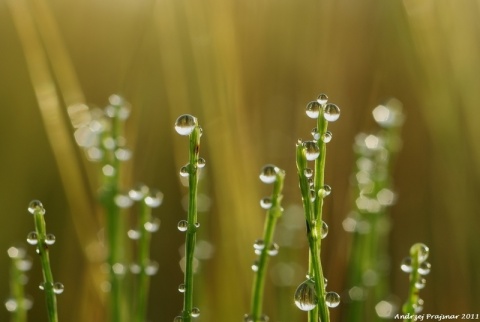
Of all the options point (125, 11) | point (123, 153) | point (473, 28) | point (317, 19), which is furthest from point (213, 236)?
point (125, 11)

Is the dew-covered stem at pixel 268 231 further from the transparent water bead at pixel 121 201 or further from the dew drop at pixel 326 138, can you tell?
the transparent water bead at pixel 121 201

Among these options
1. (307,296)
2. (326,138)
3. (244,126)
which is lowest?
(307,296)

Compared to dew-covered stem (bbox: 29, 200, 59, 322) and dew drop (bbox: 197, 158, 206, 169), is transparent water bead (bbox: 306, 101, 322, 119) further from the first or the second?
dew-covered stem (bbox: 29, 200, 59, 322)

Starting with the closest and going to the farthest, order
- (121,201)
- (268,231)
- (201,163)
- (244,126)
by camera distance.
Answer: (268,231), (201,163), (121,201), (244,126)

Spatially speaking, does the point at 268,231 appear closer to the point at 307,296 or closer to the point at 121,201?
the point at 307,296

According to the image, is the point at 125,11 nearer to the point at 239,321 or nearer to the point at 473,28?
the point at 473,28

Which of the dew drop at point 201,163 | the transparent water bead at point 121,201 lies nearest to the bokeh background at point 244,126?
the transparent water bead at point 121,201

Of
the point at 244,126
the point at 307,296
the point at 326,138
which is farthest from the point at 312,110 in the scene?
the point at 244,126
